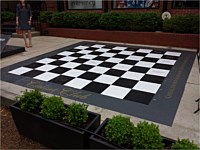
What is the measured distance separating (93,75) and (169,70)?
154cm

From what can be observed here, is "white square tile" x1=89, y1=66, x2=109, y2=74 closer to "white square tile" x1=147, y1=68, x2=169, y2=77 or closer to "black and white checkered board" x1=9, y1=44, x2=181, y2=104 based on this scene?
"black and white checkered board" x1=9, y1=44, x2=181, y2=104

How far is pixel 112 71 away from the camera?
4082 millimetres

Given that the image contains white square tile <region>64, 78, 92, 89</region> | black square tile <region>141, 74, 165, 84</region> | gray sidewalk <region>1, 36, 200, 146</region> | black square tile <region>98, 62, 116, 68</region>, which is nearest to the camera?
gray sidewalk <region>1, 36, 200, 146</region>

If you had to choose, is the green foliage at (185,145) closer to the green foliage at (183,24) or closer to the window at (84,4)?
the green foliage at (183,24)

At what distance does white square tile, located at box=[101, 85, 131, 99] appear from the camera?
3078 millimetres

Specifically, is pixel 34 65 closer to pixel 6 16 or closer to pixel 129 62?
pixel 129 62

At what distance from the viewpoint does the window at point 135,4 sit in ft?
24.3

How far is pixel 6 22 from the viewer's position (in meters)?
9.62

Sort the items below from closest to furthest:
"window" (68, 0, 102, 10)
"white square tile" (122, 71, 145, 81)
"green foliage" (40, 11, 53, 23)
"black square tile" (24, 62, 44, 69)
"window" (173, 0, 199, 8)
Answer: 1. "white square tile" (122, 71, 145, 81)
2. "black square tile" (24, 62, 44, 69)
3. "window" (173, 0, 199, 8)
4. "green foliage" (40, 11, 53, 23)
5. "window" (68, 0, 102, 10)

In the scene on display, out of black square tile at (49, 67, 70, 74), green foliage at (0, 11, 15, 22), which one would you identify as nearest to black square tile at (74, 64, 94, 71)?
black square tile at (49, 67, 70, 74)

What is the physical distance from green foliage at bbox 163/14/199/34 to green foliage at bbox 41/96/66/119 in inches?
196

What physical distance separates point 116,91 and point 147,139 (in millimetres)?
1766

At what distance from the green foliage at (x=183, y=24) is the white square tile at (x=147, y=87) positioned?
3119 millimetres

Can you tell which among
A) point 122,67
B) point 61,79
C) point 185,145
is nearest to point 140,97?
point 122,67
